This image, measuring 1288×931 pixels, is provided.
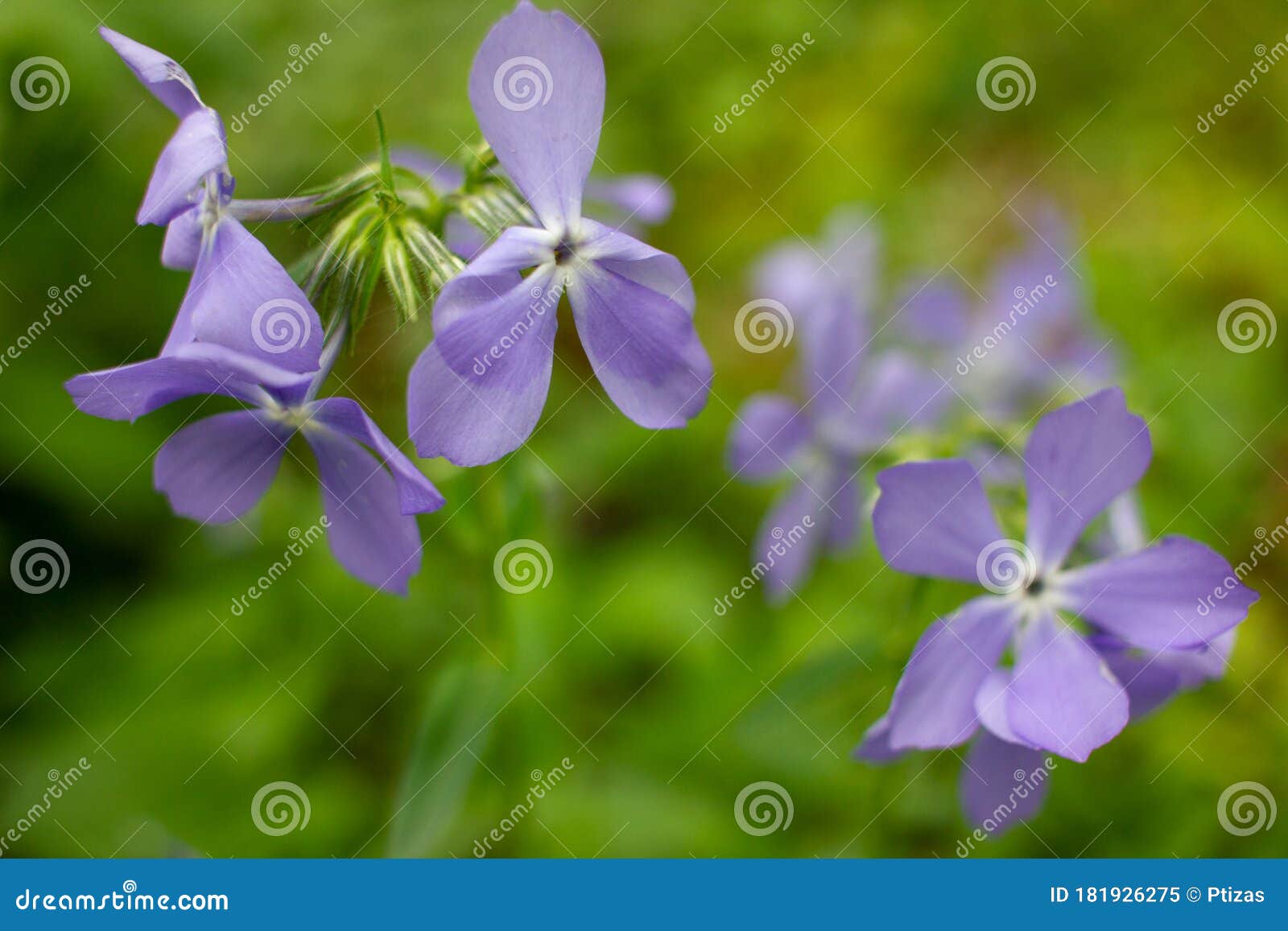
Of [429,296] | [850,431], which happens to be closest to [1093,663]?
[850,431]

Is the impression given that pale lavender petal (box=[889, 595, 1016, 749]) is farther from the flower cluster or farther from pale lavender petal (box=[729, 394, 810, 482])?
pale lavender petal (box=[729, 394, 810, 482])

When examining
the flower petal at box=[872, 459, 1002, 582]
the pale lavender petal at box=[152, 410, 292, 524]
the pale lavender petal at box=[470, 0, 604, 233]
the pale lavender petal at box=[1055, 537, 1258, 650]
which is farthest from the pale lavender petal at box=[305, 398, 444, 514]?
the pale lavender petal at box=[1055, 537, 1258, 650]

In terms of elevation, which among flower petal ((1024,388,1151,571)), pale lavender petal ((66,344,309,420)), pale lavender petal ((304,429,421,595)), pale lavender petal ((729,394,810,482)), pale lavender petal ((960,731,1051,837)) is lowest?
pale lavender petal ((66,344,309,420))

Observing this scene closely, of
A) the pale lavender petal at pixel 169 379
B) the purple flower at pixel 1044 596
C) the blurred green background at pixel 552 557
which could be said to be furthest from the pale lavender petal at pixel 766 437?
the pale lavender petal at pixel 169 379

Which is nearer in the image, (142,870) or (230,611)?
(142,870)

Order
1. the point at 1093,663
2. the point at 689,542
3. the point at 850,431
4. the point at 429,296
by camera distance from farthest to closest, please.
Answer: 1. the point at 689,542
2. the point at 850,431
3. the point at 1093,663
4. the point at 429,296

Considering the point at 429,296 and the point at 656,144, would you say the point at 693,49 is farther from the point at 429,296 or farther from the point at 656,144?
the point at 429,296

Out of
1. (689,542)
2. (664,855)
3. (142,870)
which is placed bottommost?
(142,870)
